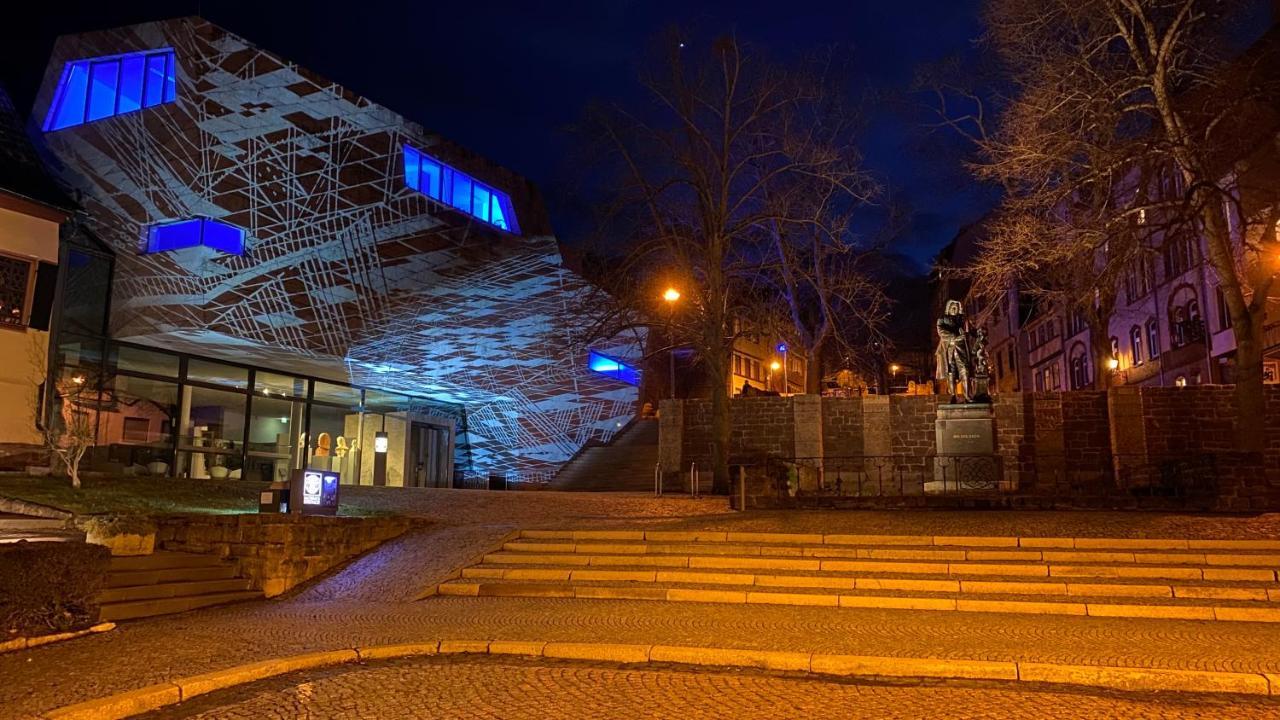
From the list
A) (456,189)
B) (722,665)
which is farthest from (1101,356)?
(722,665)

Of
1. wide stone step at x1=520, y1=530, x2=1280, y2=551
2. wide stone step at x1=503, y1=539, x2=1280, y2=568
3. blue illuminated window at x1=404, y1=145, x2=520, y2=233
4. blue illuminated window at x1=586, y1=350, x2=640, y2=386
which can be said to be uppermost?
blue illuminated window at x1=404, y1=145, x2=520, y2=233

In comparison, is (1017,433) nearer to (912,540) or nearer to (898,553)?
(912,540)

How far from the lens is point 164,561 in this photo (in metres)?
11.1

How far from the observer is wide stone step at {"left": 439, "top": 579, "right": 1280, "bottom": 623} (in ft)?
29.9

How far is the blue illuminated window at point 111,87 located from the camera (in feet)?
73.0

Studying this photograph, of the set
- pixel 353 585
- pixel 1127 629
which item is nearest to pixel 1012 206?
pixel 1127 629

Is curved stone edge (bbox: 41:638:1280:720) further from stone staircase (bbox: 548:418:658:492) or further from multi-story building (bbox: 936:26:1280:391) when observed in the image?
stone staircase (bbox: 548:418:658:492)

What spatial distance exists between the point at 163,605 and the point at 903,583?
8752 millimetres

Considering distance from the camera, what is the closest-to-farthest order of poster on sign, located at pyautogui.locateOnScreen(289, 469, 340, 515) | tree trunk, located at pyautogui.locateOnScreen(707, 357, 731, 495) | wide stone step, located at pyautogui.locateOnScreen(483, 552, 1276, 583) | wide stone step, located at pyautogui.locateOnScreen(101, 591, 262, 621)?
wide stone step, located at pyautogui.locateOnScreen(101, 591, 262, 621) < wide stone step, located at pyautogui.locateOnScreen(483, 552, 1276, 583) < poster on sign, located at pyautogui.locateOnScreen(289, 469, 340, 515) < tree trunk, located at pyautogui.locateOnScreen(707, 357, 731, 495)

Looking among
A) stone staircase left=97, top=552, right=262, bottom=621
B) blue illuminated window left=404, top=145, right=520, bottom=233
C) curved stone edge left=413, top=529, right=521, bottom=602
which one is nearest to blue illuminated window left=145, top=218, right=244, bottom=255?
blue illuminated window left=404, top=145, right=520, bottom=233

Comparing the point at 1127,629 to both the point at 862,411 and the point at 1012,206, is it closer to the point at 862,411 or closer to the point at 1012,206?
the point at 1012,206

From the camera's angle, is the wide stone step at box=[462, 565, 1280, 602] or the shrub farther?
the wide stone step at box=[462, 565, 1280, 602]

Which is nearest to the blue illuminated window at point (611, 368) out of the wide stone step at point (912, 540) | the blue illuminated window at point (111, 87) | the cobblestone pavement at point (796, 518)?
the cobblestone pavement at point (796, 518)

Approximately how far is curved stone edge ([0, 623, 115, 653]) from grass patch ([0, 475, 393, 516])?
4237 mm
